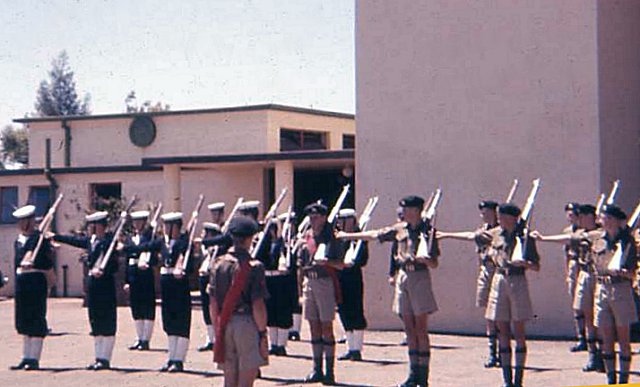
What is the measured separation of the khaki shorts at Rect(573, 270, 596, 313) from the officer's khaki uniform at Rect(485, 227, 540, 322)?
6.46ft

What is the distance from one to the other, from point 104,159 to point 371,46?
15.0 metres

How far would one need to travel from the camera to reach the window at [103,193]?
28.3 meters

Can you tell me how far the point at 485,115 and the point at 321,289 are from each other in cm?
557

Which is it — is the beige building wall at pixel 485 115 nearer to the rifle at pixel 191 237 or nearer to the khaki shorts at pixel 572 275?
the khaki shorts at pixel 572 275

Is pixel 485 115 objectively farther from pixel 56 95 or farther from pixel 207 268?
pixel 56 95

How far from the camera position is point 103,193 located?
29281mm

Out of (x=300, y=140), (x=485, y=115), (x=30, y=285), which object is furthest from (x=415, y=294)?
(x=300, y=140)

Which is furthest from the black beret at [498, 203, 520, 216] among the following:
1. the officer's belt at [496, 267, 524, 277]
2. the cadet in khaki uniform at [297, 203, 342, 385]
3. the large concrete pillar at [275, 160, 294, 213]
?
the large concrete pillar at [275, 160, 294, 213]

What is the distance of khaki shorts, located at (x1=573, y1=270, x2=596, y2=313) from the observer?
1365cm

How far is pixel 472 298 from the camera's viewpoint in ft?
57.9

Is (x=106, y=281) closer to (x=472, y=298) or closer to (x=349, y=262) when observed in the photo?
(x=349, y=262)

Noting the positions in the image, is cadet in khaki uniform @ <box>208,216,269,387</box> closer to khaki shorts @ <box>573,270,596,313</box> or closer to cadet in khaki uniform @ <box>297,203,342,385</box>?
cadet in khaki uniform @ <box>297,203,342,385</box>

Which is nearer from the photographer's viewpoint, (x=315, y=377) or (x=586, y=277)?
(x=315, y=377)

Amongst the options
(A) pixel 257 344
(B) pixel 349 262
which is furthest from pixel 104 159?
(A) pixel 257 344
